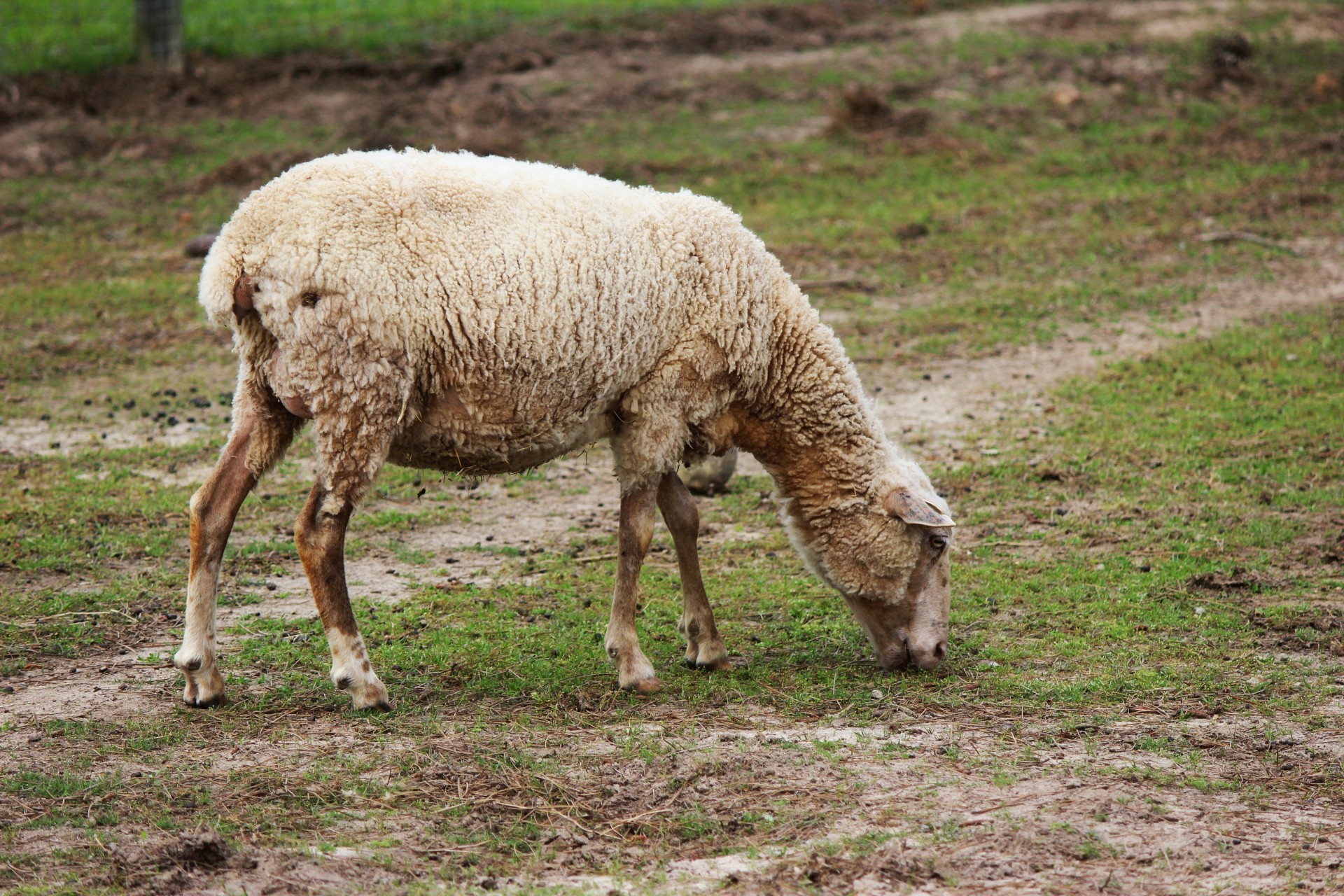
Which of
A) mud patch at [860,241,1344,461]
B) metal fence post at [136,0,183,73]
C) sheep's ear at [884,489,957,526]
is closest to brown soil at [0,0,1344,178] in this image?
metal fence post at [136,0,183,73]

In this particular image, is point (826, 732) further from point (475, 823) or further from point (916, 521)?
point (475, 823)

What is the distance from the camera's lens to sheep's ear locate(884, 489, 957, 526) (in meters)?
5.76

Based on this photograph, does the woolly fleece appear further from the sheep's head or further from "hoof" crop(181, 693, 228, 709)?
"hoof" crop(181, 693, 228, 709)

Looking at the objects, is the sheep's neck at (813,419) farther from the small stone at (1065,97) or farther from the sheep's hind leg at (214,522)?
the small stone at (1065,97)

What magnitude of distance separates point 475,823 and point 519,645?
5.82 feet

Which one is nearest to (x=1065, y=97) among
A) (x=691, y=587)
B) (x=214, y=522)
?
(x=691, y=587)

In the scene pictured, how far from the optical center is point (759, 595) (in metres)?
6.83

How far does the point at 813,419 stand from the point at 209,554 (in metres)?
2.49

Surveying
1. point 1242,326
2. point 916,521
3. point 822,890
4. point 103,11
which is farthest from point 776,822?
point 103,11

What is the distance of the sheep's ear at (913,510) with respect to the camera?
18.9 feet

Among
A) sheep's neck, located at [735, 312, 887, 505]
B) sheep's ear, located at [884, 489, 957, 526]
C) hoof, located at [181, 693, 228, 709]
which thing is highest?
sheep's neck, located at [735, 312, 887, 505]

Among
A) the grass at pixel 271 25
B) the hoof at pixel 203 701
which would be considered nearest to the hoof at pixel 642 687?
the hoof at pixel 203 701

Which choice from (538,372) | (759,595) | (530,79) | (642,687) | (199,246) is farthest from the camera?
(530,79)

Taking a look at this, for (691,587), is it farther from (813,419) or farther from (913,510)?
(913,510)
